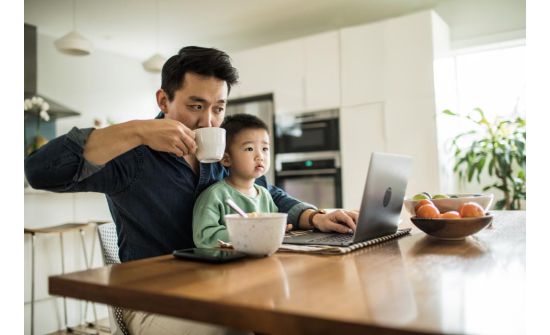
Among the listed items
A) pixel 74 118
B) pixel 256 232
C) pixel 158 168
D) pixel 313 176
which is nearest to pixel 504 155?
pixel 313 176

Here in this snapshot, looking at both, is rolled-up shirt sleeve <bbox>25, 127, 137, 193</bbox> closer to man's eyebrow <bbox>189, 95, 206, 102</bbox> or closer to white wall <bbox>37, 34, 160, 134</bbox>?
man's eyebrow <bbox>189, 95, 206, 102</bbox>

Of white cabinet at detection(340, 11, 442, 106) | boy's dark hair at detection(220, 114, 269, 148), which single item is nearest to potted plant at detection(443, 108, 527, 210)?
white cabinet at detection(340, 11, 442, 106)

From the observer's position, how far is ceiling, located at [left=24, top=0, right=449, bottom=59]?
419 centimetres

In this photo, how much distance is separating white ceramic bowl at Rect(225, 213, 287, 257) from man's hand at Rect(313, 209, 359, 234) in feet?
1.26

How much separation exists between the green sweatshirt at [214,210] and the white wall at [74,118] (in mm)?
2281

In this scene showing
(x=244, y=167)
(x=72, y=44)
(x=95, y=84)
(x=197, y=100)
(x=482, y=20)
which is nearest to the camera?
(x=197, y=100)

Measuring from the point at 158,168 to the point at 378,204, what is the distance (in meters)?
0.59

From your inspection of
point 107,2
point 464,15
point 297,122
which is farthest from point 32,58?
point 464,15

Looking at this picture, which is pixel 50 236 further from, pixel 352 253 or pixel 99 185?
pixel 352 253

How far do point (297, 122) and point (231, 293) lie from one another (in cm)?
377

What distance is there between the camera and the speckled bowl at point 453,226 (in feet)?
3.13

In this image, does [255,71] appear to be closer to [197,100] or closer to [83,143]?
[197,100]

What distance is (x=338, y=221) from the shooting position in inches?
46.9
